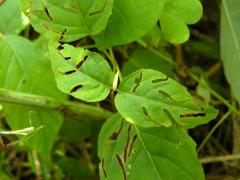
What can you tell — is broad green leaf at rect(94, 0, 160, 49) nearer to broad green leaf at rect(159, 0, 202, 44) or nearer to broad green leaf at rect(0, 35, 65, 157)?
broad green leaf at rect(159, 0, 202, 44)

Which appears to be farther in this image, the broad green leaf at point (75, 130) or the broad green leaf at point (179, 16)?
the broad green leaf at point (75, 130)

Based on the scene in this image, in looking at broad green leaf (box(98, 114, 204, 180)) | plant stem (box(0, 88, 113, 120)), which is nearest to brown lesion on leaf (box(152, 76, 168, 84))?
broad green leaf (box(98, 114, 204, 180))

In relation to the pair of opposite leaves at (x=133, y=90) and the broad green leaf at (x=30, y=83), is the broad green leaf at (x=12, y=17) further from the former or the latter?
the pair of opposite leaves at (x=133, y=90)

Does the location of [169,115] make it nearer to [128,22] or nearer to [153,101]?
[153,101]

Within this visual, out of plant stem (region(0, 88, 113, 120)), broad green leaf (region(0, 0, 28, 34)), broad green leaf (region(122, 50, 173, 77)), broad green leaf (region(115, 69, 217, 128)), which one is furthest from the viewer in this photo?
broad green leaf (region(122, 50, 173, 77))

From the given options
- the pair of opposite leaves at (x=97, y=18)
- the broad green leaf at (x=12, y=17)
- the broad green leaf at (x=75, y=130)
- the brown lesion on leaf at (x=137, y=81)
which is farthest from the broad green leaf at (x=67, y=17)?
the broad green leaf at (x=75, y=130)

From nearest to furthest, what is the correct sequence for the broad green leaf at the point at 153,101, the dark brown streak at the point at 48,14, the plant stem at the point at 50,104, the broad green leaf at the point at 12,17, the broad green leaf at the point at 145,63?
the broad green leaf at the point at 153,101 < the dark brown streak at the point at 48,14 < the plant stem at the point at 50,104 < the broad green leaf at the point at 12,17 < the broad green leaf at the point at 145,63

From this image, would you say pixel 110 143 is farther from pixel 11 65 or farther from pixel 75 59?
pixel 11 65
